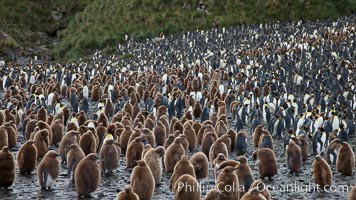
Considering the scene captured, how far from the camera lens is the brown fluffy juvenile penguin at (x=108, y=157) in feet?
34.7

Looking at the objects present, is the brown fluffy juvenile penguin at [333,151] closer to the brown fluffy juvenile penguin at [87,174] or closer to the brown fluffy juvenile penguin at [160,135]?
the brown fluffy juvenile penguin at [160,135]

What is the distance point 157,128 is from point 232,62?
15.0 meters

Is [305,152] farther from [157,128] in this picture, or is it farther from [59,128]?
[59,128]

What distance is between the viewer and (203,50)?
3219cm

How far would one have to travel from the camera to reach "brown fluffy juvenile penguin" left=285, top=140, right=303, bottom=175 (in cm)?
1099

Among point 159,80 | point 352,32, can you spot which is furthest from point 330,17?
point 159,80

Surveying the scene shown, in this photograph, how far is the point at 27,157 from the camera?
10.5 meters

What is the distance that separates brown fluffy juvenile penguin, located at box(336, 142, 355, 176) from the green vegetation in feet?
93.1

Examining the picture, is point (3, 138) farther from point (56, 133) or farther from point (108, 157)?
point (108, 157)

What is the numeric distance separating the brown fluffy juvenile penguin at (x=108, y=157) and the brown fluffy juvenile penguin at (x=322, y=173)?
3789 millimetres

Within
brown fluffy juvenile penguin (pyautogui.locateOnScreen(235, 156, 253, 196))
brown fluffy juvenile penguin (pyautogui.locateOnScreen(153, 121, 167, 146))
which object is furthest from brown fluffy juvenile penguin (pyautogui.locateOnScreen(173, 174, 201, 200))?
brown fluffy juvenile penguin (pyautogui.locateOnScreen(153, 121, 167, 146))

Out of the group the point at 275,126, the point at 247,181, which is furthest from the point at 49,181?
the point at 275,126

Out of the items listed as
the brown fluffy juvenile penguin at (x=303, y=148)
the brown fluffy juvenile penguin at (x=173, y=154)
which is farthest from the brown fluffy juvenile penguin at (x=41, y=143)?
the brown fluffy juvenile penguin at (x=303, y=148)

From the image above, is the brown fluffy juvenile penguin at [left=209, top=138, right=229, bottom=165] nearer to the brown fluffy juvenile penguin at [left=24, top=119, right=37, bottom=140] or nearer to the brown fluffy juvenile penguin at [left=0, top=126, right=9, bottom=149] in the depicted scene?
the brown fluffy juvenile penguin at [left=0, top=126, right=9, bottom=149]
